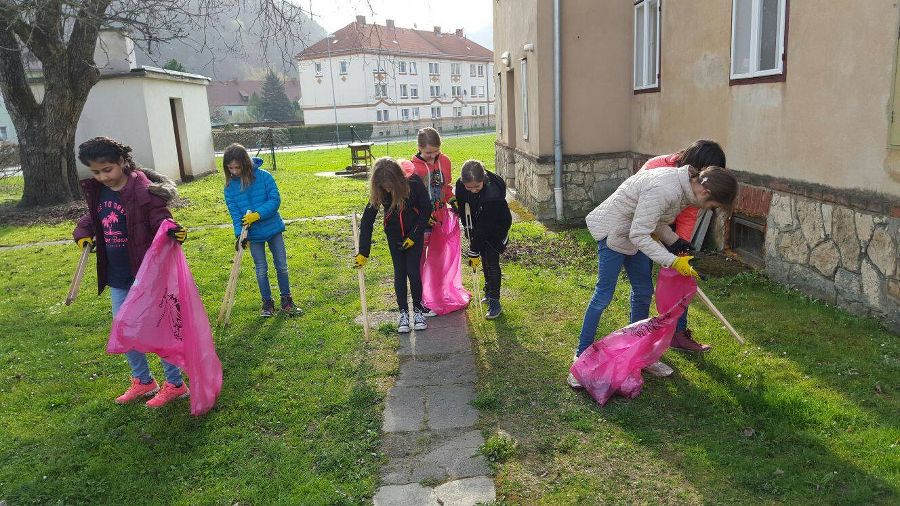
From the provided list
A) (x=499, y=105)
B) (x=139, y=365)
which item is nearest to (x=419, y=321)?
(x=139, y=365)

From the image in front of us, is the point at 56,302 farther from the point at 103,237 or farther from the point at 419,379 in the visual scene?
the point at 419,379

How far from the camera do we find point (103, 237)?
433 centimetres

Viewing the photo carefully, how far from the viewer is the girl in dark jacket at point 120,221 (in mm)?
4117

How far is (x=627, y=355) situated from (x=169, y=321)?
2.98 m

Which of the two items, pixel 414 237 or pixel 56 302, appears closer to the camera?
pixel 414 237

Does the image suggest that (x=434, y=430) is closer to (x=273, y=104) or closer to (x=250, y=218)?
(x=250, y=218)

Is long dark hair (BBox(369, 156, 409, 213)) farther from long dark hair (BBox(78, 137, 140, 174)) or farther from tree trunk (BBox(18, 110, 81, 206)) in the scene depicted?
tree trunk (BBox(18, 110, 81, 206))

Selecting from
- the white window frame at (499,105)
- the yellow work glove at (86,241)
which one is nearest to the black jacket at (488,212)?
the yellow work glove at (86,241)

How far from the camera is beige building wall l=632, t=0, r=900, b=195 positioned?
16.0ft

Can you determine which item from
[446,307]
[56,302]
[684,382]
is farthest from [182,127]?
[684,382]

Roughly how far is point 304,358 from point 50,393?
1.83m

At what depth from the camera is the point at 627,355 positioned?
4.12m

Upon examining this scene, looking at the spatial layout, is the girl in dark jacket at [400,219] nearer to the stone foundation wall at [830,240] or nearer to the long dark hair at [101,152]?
the long dark hair at [101,152]

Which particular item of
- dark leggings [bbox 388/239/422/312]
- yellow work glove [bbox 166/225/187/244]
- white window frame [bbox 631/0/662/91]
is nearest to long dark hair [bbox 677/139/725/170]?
dark leggings [bbox 388/239/422/312]
